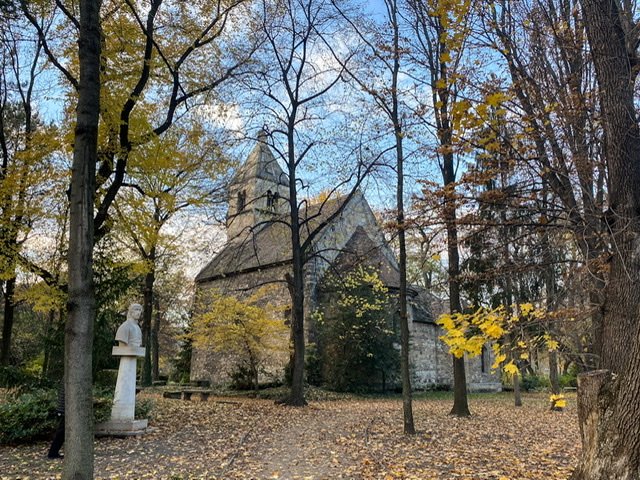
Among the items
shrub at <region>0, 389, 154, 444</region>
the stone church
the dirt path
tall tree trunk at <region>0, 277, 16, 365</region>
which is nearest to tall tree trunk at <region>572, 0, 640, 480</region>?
the dirt path

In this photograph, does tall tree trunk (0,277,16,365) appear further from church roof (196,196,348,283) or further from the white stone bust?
church roof (196,196,348,283)

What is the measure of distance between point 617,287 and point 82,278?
5.07 metres

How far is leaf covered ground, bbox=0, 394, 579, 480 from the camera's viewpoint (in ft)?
20.4

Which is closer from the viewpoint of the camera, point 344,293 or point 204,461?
point 204,461

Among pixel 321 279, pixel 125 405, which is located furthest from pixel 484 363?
pixel 125 405

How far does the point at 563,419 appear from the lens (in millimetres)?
12641

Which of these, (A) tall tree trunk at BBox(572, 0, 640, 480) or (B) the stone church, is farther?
(B) the stone church

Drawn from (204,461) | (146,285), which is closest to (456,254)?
(204,461)

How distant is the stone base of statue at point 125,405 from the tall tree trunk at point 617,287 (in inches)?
297

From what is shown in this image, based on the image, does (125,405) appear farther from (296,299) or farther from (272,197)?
(272,197)

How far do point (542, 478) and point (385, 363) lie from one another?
1468 cm

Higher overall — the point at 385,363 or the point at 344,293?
the point at 344,293

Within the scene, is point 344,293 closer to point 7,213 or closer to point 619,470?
point 7,213

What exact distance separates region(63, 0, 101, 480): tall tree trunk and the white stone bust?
16.6ft
